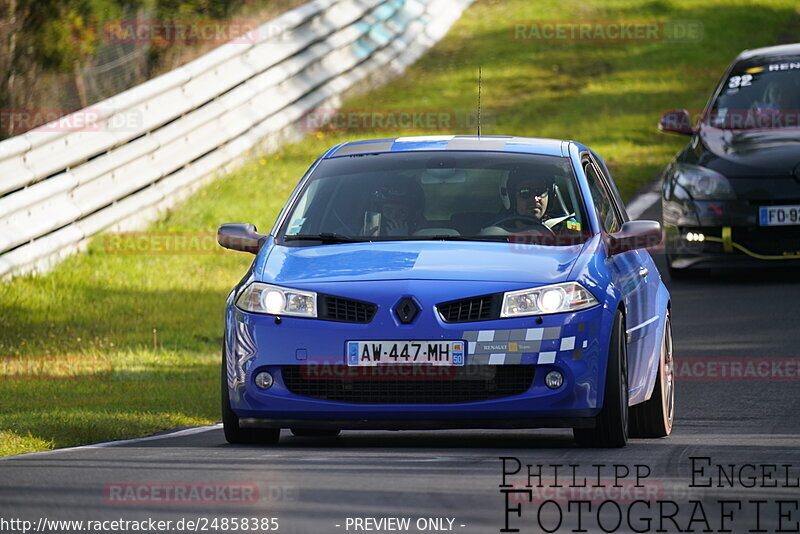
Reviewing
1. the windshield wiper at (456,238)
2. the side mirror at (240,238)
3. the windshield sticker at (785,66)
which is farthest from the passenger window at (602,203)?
the windshield sticker at (785,66)

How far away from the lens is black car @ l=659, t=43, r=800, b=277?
48.3ft

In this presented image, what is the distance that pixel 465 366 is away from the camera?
8023 mm

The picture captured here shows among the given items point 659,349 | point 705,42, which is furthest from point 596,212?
point 705,42

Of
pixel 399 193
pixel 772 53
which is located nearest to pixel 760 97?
pixel 772 53

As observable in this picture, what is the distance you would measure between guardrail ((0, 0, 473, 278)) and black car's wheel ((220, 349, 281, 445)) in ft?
19.9

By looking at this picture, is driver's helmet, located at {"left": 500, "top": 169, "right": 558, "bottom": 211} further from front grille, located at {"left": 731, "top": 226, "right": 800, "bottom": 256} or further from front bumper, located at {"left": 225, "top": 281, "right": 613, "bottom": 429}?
front grille, located at {"left": 731, "top": 226, "right": 800, "bottom": 256}

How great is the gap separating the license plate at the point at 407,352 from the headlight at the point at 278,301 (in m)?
0.28

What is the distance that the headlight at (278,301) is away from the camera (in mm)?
8188

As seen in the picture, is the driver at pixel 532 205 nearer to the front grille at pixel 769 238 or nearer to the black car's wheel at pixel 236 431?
the black car's wheel at pixel 236 431

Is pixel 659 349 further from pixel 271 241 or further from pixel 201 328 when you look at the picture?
pixel 201 328

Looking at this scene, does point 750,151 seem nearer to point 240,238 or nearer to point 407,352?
point 240,238

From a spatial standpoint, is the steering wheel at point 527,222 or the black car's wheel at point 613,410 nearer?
the black car's wheel at point 613,410

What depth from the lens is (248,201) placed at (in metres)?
18.4

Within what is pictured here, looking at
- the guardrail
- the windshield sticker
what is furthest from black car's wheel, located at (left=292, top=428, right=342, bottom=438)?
the windshield sticker
